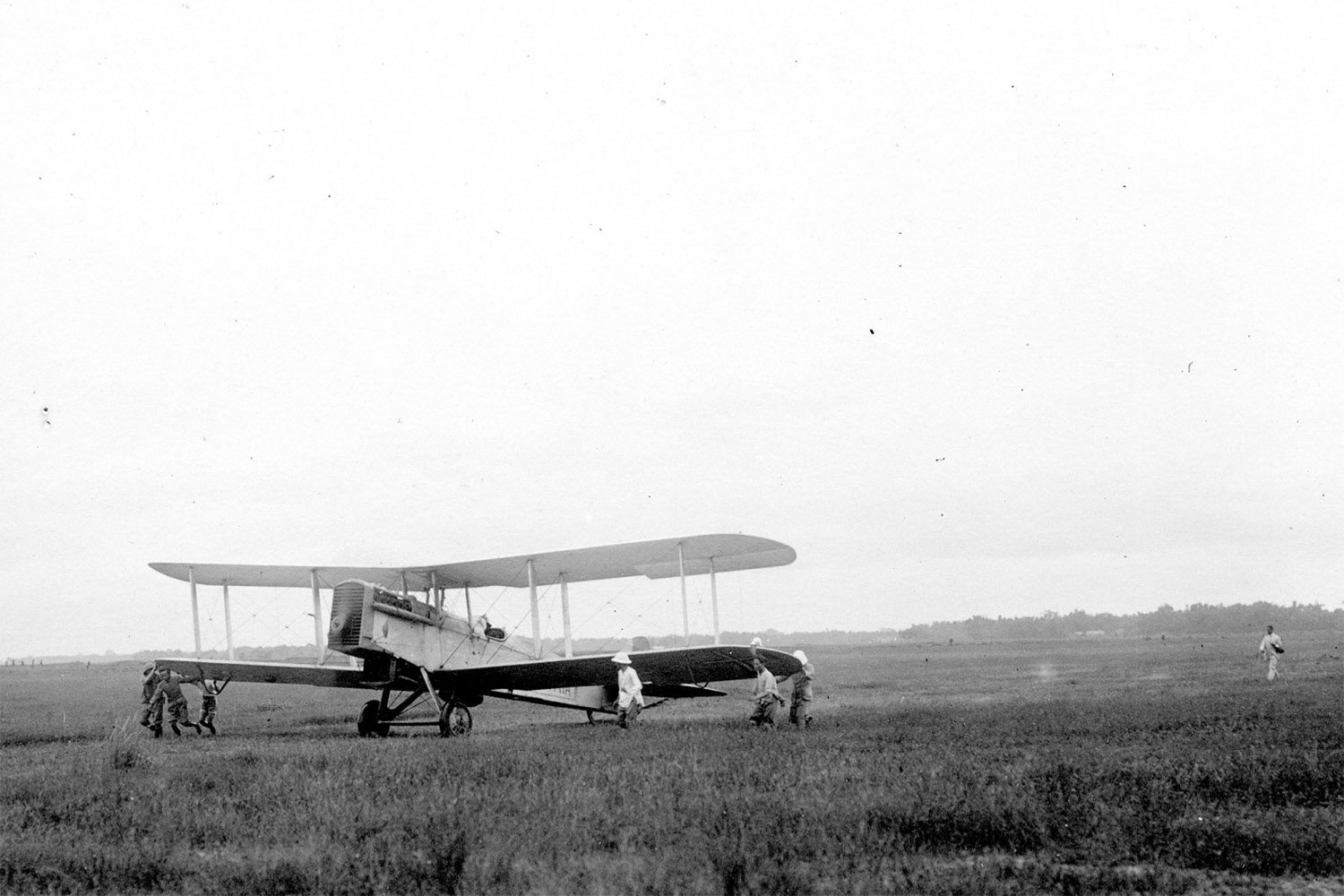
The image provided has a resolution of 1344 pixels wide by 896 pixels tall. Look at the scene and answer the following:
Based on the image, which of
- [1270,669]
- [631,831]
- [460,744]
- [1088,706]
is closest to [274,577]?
[460,744]

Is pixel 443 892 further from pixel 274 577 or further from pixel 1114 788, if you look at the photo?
pixel 274 577

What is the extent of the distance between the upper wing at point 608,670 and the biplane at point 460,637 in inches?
0.9

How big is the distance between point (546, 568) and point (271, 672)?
5122 mm

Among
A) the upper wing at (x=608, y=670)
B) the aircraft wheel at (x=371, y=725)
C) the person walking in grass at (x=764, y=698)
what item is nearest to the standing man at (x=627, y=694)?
the upper wing at (x=608, y=670)

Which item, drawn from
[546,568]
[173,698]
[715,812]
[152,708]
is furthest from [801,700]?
[152,708]

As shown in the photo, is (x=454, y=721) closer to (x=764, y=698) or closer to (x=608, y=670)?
(x=608, y=670)

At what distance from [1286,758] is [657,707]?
15274 mm

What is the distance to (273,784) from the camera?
A: 28.3 feet

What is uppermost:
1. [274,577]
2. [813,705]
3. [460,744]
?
[274,577]

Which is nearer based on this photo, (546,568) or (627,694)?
(627,694)

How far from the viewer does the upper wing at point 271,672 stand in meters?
16.5

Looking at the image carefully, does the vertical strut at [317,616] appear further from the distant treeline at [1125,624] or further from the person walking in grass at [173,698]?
the distant treeline at [1125,624]

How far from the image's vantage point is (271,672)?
667 inches

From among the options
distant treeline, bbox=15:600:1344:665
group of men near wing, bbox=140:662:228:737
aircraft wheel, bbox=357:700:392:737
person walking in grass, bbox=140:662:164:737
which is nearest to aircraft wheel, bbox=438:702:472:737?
aircraft wheel, bbox=357:700:392:737
